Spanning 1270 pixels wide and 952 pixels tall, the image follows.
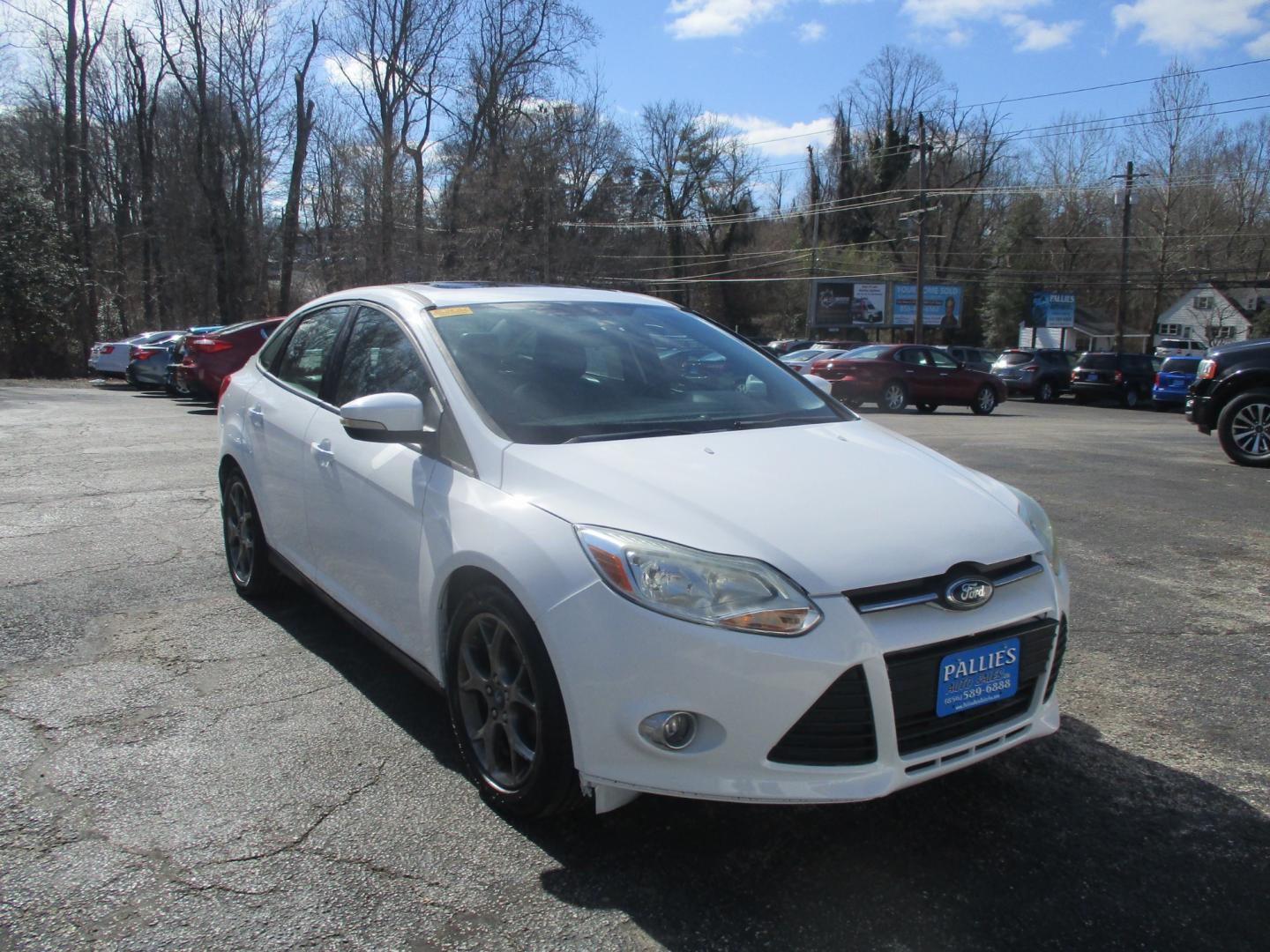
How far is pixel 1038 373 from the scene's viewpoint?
101 feet

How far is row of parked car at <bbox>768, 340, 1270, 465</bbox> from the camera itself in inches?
423

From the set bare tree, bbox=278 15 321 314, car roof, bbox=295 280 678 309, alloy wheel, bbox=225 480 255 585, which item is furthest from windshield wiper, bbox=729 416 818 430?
bare tree, bbox=278 15 321 314

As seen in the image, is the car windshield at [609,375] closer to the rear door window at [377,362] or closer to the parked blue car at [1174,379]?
the rear door window at [377,362]

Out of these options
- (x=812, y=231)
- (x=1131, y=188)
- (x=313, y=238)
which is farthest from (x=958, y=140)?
(x=313, y=238)

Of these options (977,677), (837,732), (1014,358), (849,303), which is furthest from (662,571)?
(849,303)

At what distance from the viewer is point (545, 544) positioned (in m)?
2.65

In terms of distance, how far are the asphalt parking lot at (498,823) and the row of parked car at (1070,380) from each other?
6.84 feet

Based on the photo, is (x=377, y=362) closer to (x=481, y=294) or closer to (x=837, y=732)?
(x=481, y=294)

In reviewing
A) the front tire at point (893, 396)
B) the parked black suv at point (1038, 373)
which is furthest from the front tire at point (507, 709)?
the parked black suv at point (1038, 373)

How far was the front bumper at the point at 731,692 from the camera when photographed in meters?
2.40

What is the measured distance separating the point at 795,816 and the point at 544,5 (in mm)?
45289

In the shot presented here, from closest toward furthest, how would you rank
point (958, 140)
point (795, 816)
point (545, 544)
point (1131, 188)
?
1. point (545, 544)
2. point (795, 816)
3. point (1131, 188)
4. point (958, 140)

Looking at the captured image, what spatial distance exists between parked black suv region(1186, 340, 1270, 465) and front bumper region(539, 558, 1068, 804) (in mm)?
9969

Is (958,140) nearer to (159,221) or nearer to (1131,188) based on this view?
(1131,188)
